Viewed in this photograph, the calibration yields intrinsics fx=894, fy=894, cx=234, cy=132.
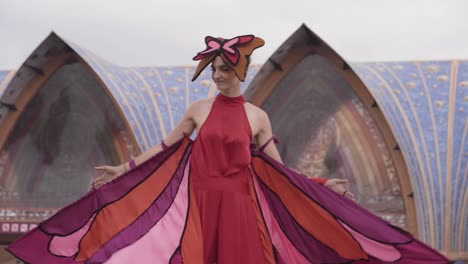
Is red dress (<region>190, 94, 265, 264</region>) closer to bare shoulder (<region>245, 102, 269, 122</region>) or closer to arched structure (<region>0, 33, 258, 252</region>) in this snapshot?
bare shoulder (<region>245, 102, 269, 122</region>)

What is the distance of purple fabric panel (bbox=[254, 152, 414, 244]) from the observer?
4820 mm

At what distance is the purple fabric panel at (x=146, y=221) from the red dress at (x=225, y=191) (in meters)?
0.16

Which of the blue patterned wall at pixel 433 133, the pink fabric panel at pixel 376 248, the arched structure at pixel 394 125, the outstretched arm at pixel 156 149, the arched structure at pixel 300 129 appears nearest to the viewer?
the outstretched arm at pixel 156 149

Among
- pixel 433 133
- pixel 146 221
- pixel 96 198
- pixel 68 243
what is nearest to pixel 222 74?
pixel 146 221

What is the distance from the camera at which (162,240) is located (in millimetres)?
4418

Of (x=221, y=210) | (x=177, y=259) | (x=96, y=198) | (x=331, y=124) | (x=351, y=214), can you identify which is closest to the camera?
(x=177, y=259)

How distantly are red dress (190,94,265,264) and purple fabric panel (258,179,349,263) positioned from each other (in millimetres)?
227

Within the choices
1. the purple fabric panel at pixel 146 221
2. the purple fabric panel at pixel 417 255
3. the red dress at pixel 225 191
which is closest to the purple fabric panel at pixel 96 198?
the purple fabric panel at pixel 146 221

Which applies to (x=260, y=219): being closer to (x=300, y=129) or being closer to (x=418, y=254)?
(x=418, y=254)

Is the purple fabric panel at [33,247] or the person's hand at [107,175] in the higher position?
the person's hand at [107,175]

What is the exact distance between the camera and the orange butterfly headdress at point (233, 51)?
4508mm

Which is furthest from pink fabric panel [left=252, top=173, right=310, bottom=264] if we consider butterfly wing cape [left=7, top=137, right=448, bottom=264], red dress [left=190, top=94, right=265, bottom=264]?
red dress [left=190, top=94, right=265, bottom=264]

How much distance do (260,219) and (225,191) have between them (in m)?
0.29

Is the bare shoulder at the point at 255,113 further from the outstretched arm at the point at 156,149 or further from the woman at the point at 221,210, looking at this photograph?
the outstretched arm at the point at 156,149
